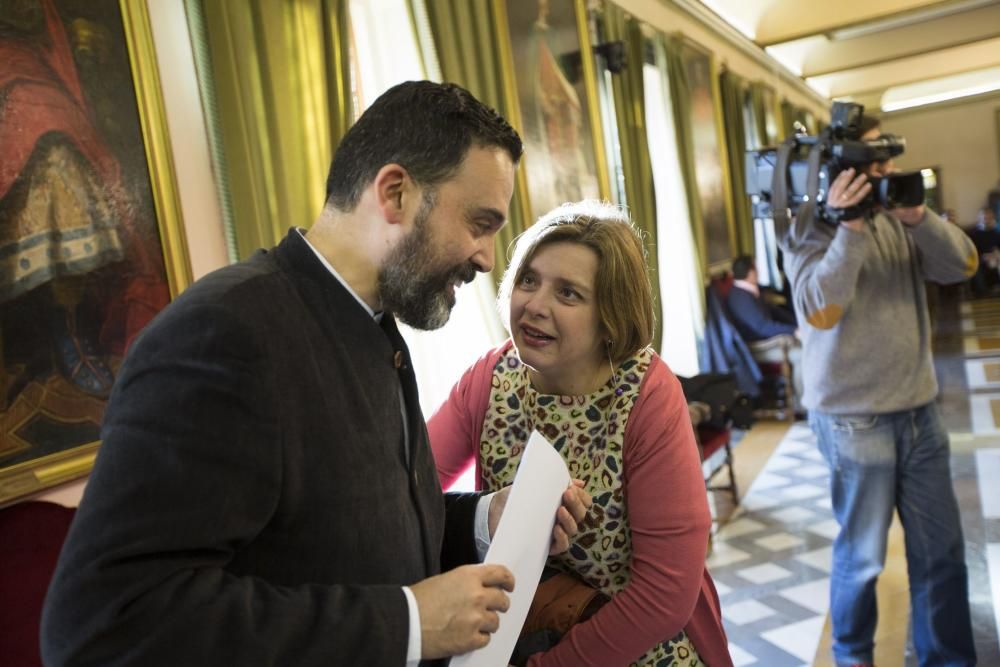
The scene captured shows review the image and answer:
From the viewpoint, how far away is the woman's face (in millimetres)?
1487

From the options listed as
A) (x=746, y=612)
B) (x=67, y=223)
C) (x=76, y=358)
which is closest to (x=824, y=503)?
(x=746, y=612)

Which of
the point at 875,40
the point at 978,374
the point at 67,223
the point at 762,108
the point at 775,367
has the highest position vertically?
the point at 875,40

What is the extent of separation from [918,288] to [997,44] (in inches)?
433

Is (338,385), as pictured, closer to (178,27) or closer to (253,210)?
(253,210)

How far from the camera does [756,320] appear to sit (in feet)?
21.5

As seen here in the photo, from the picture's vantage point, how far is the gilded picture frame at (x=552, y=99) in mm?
4152

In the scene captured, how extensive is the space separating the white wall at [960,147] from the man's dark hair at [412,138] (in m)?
16.3

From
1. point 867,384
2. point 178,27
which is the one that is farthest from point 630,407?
point 178,27

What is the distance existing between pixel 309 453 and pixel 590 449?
67 centimetres

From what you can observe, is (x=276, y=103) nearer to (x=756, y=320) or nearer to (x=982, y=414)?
(x=756, y=320)

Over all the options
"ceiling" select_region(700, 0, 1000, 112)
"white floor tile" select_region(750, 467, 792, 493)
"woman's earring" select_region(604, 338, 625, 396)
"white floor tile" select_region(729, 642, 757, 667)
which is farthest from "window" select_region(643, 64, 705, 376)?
"woman's earring" select_region(604, 338, 625, 396)

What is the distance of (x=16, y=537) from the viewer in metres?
2.00

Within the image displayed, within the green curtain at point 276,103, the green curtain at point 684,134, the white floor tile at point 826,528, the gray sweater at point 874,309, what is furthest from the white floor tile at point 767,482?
the green curtain at point 276,103

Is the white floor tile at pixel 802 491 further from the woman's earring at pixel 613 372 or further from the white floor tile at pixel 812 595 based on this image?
the woman's earring at pixel 613 372
